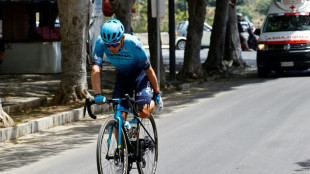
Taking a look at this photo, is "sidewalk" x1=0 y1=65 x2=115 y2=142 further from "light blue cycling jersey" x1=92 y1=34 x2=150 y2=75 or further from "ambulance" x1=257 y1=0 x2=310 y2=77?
"ambulance" x1=257 y1=0 x2=310 y2=77

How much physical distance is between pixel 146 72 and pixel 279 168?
6.91ft

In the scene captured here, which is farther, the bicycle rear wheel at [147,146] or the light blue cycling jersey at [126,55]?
the bicycle rear wheel at [147,146]

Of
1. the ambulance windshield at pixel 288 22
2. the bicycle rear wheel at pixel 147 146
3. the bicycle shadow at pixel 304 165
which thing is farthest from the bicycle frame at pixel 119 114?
the ambulance windshield at pixel 288 22

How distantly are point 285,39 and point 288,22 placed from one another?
3.05 ft

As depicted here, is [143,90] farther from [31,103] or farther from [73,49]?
[73,49]

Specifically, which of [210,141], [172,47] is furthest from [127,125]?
[172,47]

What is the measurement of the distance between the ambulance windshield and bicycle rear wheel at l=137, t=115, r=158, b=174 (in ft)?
51.5

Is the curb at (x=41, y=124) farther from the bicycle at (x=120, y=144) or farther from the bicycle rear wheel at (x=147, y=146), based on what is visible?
the bicycle at (x=120, y=144)

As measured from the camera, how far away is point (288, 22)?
902 inches

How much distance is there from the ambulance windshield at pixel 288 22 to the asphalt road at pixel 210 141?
6343 millimetres

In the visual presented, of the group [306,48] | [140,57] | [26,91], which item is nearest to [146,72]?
[140,57]

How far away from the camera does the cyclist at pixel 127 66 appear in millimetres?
6863

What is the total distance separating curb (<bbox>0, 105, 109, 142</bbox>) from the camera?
11.2m

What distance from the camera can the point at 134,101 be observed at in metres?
7.04
